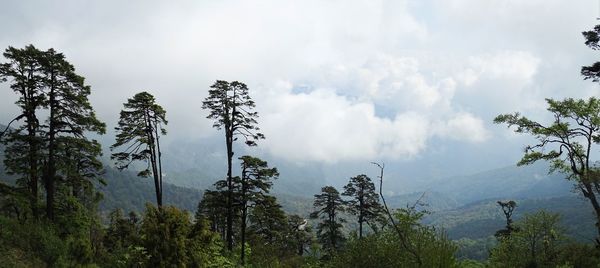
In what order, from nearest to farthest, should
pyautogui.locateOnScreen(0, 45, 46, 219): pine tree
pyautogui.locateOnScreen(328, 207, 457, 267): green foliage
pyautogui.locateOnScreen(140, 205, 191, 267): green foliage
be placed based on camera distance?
pyautogui.locateOnScreen(328, 207, 457, 267): green foliage < pyautogui.locateOnScreen(140, 205, 191, 267): green foliage < pyautogui.locateOnScreen(0, 45, 46, 219): pine tree

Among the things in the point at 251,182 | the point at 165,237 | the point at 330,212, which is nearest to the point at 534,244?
the point at 251,182

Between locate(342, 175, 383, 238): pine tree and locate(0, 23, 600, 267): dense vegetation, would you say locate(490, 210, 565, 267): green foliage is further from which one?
locate(342, 175, 383, 238): pine tree

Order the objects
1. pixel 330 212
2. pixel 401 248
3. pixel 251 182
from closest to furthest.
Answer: pixel 401 248
pixel 251 182
pixel 330 212

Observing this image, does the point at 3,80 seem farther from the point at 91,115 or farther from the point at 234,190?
the point at 234,190

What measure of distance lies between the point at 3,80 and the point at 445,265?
25.6m

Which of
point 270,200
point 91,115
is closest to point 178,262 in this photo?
point 91,115

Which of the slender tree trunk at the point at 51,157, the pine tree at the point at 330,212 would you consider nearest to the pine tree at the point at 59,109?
the slender tree trunk at the point at 51,157

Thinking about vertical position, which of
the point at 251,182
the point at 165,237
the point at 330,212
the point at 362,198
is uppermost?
the point at 251,182

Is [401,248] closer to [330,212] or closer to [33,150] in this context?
[33,150]

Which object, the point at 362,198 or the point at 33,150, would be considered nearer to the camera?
the point at 33,150

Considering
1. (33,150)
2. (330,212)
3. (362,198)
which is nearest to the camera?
(33,150)

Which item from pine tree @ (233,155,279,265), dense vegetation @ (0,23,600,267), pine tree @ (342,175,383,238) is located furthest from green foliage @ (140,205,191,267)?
pine tree @ (342,175,383,238)

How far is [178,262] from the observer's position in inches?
599

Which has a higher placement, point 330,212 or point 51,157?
point 51,157
